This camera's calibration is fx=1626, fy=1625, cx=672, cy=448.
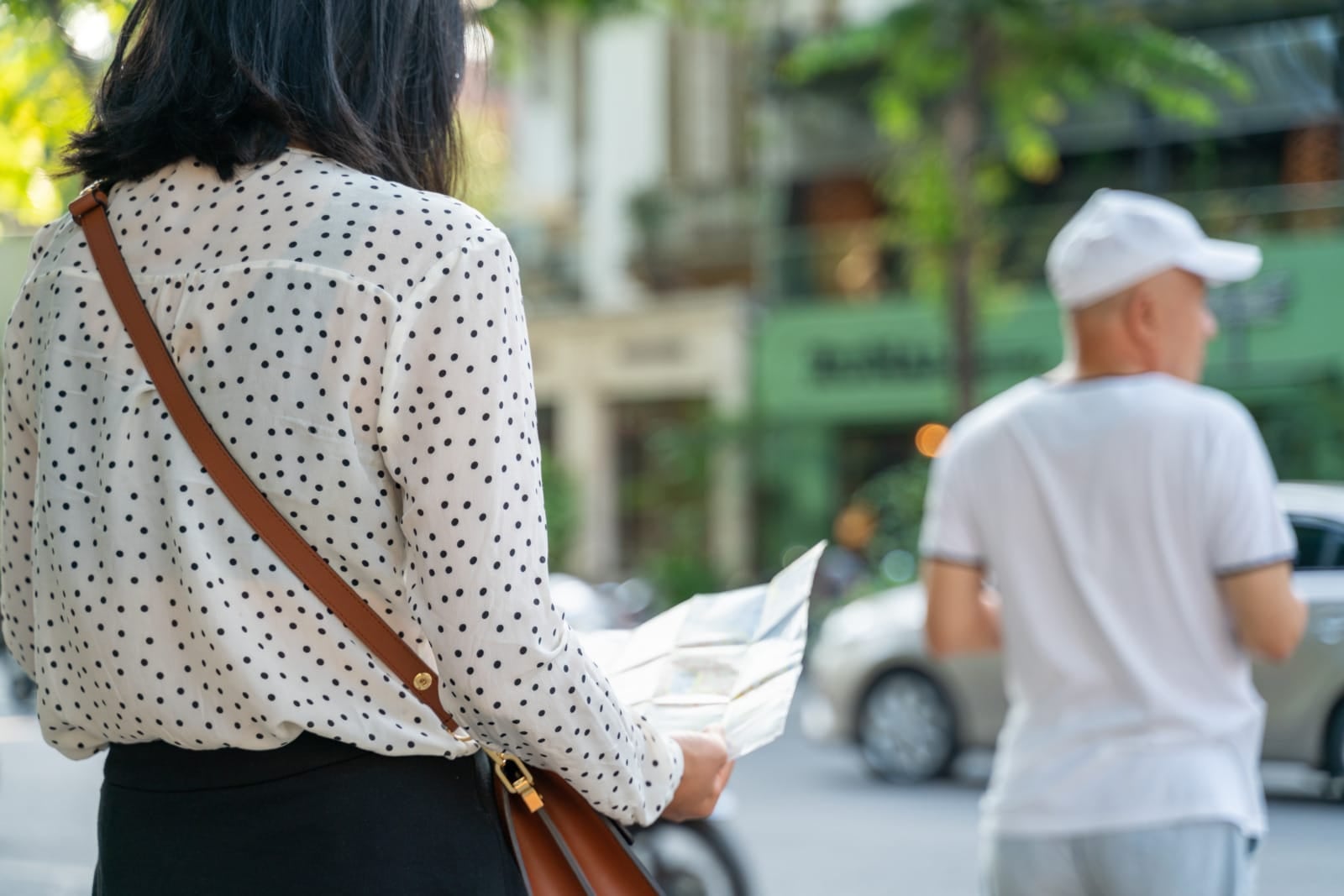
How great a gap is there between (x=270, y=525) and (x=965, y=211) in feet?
46.9

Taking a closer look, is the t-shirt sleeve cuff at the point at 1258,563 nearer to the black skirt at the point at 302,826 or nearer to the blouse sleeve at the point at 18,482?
the black skirt at the point at 302,826

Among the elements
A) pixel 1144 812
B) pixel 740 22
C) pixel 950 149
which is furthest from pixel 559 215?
pixel 1144 812

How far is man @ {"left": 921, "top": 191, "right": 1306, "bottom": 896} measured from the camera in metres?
2.24

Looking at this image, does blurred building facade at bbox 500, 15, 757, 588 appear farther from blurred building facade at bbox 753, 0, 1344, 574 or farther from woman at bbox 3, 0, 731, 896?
woman at bbox 3, 0, 731, 896

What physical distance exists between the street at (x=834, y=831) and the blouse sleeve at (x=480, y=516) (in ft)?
13.0

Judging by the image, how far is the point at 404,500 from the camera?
1.39 metres

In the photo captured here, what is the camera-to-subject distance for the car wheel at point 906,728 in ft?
30.8

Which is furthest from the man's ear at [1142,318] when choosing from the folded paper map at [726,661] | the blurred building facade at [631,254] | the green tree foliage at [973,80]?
the blurred building facade at [631,254]

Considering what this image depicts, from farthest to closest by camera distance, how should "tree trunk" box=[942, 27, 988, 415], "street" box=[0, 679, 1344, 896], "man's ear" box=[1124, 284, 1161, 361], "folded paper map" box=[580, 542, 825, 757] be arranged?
1. "tree trunk" box=[942, 27, 988, 415]
2. "street" box=[0, 679, 1344, 896]
3. "man's ear" box=[1124, 284, 1161, 361]
4. "folded paper map" box=[580, 542, 825, 757]

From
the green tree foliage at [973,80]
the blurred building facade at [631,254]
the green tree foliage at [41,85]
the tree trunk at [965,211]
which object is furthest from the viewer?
the blurred building facade at [631,254]

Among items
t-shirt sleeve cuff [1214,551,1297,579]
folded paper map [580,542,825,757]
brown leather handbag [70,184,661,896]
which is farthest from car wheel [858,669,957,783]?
brown leather handbag [70,184,661,896]

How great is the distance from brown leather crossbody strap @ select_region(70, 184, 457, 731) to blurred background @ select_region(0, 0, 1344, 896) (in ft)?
8.00

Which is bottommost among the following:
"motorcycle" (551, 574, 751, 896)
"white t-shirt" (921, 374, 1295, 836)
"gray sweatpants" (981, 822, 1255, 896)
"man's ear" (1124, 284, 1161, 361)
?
"motorcycle" (551, 574, 751, 896)

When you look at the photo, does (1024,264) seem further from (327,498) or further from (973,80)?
(327,498)
